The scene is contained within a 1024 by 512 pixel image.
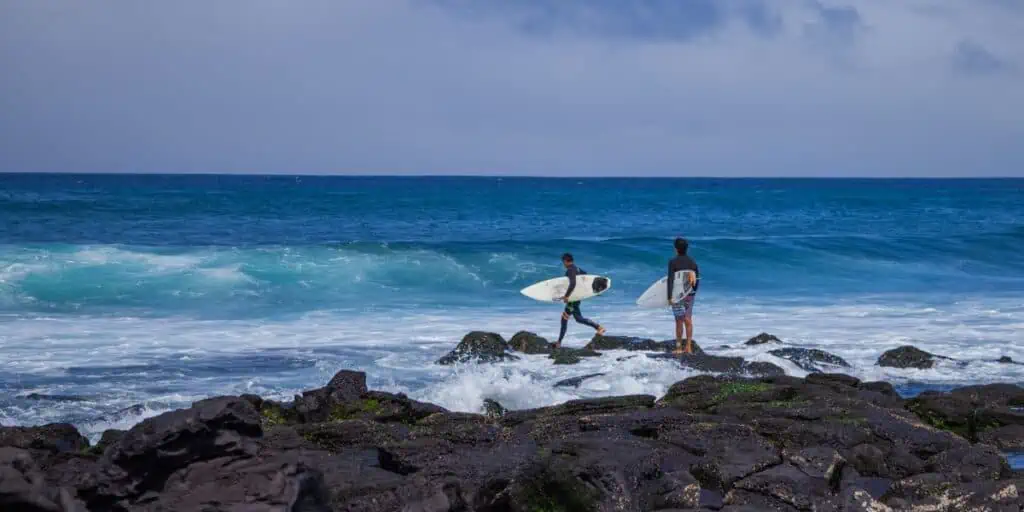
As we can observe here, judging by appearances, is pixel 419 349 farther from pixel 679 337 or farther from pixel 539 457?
pixel 539 457

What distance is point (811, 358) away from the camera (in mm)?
17312

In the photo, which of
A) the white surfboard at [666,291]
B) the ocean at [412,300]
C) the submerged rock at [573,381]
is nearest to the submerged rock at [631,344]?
the white surfboard at [666,291]

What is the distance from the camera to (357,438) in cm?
955

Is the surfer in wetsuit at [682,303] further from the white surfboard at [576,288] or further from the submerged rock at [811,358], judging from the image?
the white surfboard at [576,288]

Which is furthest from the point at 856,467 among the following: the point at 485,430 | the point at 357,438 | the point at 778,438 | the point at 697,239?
the point at 697,239

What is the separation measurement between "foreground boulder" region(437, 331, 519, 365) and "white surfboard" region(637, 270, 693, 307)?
2.86 metres

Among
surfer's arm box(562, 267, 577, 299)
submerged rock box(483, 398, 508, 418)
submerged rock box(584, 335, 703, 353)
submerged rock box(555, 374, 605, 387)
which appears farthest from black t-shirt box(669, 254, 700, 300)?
submerged rock box(483, 398, 508, 418)

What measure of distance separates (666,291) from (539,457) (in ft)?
40.7

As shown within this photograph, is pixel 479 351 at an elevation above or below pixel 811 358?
above

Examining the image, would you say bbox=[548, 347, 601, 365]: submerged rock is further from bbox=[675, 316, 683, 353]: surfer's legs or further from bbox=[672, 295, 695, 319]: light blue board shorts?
bbox=[672, 295, 695, 319]: light blue board shorts

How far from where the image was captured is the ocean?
15945 mm

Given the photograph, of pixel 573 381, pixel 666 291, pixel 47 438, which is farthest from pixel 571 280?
pixel 47 438

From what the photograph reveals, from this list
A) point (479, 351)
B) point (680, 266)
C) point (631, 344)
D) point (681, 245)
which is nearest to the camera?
point (479, 351)

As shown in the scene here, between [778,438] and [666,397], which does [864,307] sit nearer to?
[666,397]
